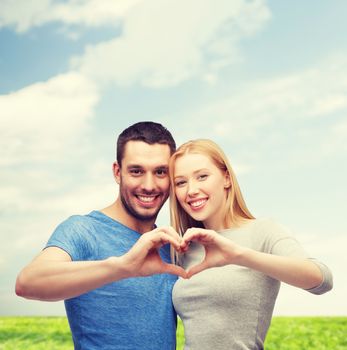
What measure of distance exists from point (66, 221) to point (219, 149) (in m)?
1.17

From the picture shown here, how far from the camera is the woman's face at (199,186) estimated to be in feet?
12.9

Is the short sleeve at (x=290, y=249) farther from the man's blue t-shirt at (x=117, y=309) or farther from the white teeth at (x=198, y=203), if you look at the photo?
the man's blue t-shirt at (x=117, y=309)

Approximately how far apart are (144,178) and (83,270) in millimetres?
1211

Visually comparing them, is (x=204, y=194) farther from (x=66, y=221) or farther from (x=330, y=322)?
(x=330, y=322)

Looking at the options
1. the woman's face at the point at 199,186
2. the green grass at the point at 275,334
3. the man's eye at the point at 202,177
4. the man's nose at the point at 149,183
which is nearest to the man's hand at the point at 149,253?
the woman's face at the point at 199,186

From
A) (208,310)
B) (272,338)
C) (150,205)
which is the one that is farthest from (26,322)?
(208,310)

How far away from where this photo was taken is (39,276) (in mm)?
3477

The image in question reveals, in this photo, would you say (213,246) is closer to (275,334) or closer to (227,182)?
(227,182)

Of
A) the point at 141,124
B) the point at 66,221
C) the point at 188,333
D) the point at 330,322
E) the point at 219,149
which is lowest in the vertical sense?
the point at 330,322

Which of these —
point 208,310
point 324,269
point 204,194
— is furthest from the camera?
point 204,194

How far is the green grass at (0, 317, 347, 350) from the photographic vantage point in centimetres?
785

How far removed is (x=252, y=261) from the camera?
3.17m

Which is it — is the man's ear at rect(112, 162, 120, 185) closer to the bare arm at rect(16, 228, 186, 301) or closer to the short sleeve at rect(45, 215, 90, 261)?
the short sleeve at rect(45, 215, 90, 261)

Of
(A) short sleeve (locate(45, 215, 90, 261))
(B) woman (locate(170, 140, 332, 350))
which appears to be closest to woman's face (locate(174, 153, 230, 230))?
(B) woman (locate(170, 140, 332, 350))
